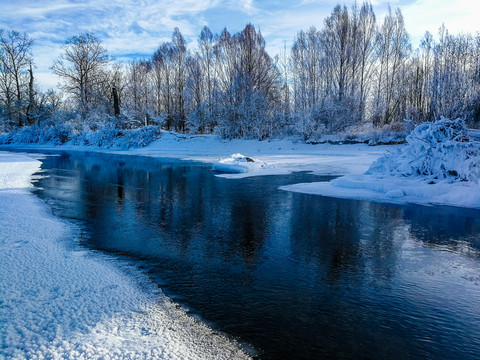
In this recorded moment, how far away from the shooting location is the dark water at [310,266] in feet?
10.2

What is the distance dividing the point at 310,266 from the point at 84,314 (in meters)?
2.95

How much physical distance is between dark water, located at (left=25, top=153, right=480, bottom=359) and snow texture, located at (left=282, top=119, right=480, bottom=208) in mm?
1053

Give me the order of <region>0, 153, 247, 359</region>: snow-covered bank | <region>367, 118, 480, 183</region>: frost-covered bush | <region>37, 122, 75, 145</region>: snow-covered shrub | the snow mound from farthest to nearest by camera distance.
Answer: <region>37, 122, 75, 145</region>: snow-covered shrub → the snow mound → <region>367, 118, 480, 183</region>: frost-covered bush → <region>0, 153, 247, 359</region>: snow-covered bank

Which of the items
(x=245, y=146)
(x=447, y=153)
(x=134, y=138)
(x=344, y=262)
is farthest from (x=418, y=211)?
(x=134, y=138)

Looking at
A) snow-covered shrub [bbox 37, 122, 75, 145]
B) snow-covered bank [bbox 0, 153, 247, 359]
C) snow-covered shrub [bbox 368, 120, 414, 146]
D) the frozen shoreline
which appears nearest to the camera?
snow-covered bank [bbox 0, 153, 247, 359]

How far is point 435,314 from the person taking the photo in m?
3.51

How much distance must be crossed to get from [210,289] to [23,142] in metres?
44.1

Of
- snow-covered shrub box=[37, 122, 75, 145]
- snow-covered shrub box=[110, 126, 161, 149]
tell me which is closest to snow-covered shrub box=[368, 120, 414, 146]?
snow-covered shrub box=[110, 126, 161, 149]

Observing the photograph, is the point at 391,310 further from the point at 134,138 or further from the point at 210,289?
the point at 134,138

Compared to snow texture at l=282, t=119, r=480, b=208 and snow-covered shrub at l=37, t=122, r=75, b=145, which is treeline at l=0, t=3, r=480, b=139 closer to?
snow-covered shrub at l=37, t=122, r=75, b=145

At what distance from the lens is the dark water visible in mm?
3105

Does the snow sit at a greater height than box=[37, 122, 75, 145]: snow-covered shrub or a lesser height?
lesser

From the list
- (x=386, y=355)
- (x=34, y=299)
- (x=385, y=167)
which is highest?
(x=385, y=167)

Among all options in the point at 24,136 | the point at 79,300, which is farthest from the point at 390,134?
the point at 24,136
